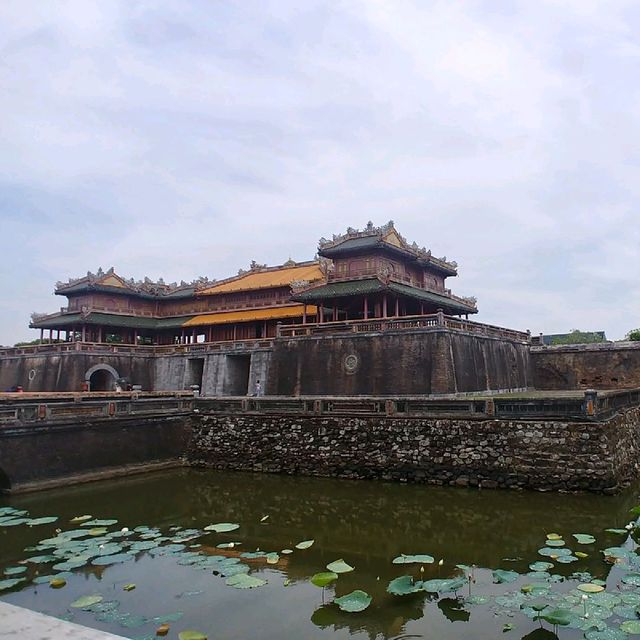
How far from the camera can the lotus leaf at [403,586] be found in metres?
8.19

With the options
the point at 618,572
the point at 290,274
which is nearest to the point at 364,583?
the point at 618,572

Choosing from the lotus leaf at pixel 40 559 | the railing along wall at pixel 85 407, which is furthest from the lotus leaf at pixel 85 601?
the railing along wall at pixel 85 407

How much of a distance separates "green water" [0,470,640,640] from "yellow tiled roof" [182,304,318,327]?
1586cm

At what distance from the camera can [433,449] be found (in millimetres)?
16375

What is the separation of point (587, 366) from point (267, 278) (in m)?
20.1

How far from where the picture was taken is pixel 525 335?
3148 centimetres

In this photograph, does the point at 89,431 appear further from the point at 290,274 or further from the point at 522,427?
the point at 290,274

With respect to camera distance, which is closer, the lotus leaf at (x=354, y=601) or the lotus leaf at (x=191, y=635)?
the lotus leaf at (x=191, y=635)

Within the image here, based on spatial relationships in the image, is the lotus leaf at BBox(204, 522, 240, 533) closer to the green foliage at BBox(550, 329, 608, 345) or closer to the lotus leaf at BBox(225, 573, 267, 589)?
the lotus leaf at BBox(225, 573, 267, 589)

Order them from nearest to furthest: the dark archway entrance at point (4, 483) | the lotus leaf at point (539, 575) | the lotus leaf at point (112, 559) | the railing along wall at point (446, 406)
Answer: the lotus leaf at point (539, 575) → the lotus leaf at point (112, 559) → the railing along wall at point (446, 406) → the dark archway entrance at point (4, 483)

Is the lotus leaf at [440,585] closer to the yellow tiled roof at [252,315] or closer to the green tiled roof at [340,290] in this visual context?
the green tiled roof at [340,290]

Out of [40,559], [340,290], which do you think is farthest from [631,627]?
[340,290]

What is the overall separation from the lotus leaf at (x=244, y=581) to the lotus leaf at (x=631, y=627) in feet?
16.6

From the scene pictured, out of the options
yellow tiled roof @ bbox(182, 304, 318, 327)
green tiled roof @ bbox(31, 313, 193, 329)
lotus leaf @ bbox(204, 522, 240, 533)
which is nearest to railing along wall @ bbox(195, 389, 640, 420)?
lotus leaf @ bbox(204, 522, 240, 533)
